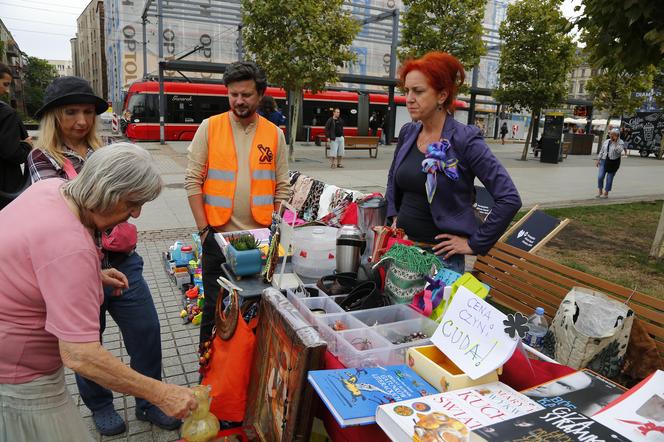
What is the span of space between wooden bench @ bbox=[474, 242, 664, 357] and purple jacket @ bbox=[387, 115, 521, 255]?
82cm

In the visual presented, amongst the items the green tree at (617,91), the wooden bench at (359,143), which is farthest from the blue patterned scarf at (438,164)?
the green tree at (617,91)

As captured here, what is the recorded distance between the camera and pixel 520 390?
4.53 ft

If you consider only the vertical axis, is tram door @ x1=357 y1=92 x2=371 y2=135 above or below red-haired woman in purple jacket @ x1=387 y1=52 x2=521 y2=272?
above

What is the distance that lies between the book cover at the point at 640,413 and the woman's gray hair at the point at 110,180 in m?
1.40

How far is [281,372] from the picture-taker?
1.55 meters

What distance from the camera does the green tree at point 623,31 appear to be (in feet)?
13.3

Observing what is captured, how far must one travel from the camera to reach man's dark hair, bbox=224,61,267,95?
2582 millimetres

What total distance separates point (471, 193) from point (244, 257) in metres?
1.15

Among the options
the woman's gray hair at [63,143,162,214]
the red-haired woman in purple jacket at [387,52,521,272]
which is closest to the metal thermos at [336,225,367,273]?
the red-haired woman in purple jacket at [387,52,521,272]

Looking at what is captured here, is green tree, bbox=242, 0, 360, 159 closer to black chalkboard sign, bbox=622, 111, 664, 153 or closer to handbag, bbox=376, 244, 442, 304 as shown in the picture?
handbag, bbox=376, 244, 442, 304

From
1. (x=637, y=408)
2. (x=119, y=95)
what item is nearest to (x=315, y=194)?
(x=637, y=408)

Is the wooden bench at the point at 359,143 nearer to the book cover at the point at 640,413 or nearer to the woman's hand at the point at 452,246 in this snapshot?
the woman's hand at the point at 452,246

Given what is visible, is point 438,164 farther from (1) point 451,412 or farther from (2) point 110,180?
(2) point 110,180

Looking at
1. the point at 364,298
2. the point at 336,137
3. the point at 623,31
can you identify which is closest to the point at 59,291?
the point at 364,298
